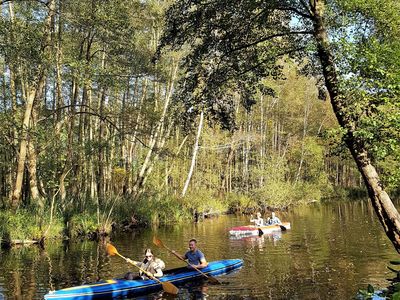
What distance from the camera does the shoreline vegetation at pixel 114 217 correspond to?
593 inches

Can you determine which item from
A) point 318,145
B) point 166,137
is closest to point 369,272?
point 166,137

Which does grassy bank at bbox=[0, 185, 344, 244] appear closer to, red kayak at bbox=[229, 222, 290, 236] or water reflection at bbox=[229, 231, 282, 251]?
red kayak at bbox=[229, 222, 290, 236]

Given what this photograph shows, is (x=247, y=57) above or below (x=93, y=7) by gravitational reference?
below

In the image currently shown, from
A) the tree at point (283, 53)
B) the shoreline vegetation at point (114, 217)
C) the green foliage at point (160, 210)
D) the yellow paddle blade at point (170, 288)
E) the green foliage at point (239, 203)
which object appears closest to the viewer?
the tree at point (283, 53)

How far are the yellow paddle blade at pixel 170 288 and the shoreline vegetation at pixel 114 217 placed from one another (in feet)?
23.6

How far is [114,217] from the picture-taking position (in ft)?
63.7

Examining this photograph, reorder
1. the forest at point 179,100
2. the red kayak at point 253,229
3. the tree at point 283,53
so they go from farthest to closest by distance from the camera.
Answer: the red kayak at point 253,229
the forest at point 179,100
the tree at point 283,53

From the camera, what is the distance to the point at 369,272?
10.7 meters

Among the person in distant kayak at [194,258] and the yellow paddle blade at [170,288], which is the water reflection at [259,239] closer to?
the person in distant kayak at [194,258]

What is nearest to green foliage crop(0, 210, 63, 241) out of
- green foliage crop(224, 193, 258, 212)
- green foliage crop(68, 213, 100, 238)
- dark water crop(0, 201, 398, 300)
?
dark water crop(0, 201, 398, 300)

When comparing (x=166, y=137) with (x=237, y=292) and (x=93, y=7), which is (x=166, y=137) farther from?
(x=237, y=292)

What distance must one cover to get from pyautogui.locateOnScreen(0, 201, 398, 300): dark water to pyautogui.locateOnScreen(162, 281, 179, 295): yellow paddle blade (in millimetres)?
140

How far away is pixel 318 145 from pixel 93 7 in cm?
3117

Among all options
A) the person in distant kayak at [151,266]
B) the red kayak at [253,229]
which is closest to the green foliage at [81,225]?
the red kayak at [253,229]
